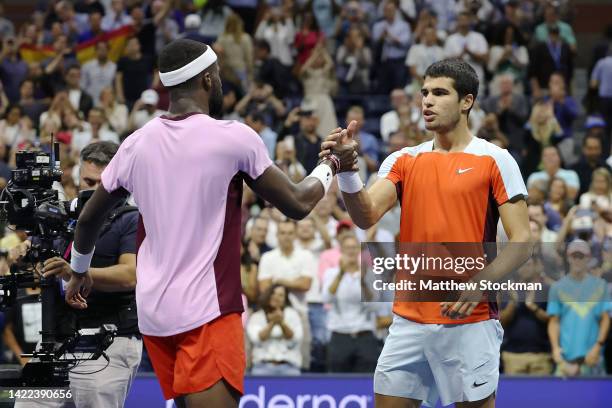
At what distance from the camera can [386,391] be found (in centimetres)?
608

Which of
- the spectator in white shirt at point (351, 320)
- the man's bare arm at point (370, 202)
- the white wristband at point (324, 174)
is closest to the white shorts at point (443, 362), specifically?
the man's bare arm at point (370, 202)

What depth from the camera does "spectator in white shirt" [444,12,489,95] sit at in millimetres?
16906

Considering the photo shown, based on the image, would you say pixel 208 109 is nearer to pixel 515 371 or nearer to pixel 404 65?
pixel 515 371

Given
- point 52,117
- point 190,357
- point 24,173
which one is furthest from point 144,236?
point 52,117

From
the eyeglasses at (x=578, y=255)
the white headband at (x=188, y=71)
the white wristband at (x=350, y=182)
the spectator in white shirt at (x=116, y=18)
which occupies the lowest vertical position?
A: the eyeglasses at (x=578, y=255)

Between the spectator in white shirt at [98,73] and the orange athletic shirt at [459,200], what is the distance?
39.4ft

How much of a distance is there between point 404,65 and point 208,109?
12.6 metres

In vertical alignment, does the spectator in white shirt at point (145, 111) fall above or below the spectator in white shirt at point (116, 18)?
below

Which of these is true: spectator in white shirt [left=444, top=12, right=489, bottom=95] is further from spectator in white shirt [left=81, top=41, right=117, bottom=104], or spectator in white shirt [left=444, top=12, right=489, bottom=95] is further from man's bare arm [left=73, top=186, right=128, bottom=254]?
man's bare arm [left=73, top=186, right=128, bottom=254]

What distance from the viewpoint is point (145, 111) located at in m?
16.1

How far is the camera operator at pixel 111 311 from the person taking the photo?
6.77m

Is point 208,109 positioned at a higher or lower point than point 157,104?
higher

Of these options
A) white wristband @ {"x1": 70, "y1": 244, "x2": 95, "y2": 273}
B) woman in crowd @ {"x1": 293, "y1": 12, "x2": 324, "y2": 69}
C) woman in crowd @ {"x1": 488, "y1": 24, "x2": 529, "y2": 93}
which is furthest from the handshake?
woman in crowd @ {"x1": 293, "y1": 12, "x2": 324, "y2": 69}

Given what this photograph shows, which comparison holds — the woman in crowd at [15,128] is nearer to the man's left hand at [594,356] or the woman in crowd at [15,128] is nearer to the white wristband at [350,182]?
the man's left hand at [594,356]
